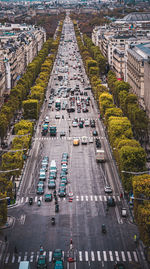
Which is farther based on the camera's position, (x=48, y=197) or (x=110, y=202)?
(x=48, y=197)

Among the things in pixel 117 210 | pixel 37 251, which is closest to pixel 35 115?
pixel 117 210

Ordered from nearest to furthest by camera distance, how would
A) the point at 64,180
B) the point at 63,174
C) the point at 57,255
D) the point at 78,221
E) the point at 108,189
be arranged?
the point at 57,255 < the point at 78,221 < the point at 108,189 < the point at 64,180 < the point at 63,174

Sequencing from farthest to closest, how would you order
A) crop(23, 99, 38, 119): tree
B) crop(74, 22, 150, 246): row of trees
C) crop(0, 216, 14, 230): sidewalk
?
crop(23, 99, 38, 119): tree, crop(0, 216, 14, 230): sidewalk, crop(74, 22, 150, 246): row of trees

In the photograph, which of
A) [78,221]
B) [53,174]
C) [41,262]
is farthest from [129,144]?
[41,262]

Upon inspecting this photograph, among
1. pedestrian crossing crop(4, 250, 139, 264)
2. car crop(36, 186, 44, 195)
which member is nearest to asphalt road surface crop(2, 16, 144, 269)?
pedestrian crossing crop(4, 250, 139, 264)

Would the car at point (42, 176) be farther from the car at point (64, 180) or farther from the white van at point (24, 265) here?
the white van at point (24, 265)

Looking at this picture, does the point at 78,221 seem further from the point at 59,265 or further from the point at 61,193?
the point at 59,265

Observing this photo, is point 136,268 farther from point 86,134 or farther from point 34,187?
Answer: point 86,134

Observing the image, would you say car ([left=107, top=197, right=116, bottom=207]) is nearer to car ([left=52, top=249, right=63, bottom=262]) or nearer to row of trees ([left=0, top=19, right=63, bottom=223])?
row of trees ([left=0, top=19, right=63, bottom=223])

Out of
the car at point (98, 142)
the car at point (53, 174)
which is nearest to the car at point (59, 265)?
the car at point (53, 174)
